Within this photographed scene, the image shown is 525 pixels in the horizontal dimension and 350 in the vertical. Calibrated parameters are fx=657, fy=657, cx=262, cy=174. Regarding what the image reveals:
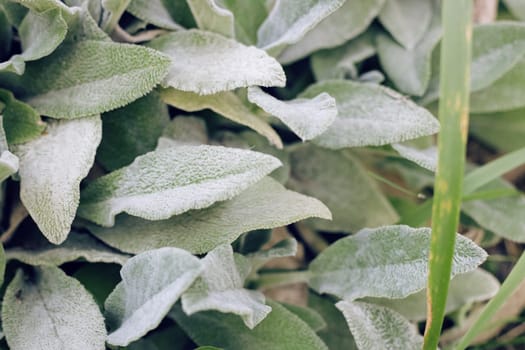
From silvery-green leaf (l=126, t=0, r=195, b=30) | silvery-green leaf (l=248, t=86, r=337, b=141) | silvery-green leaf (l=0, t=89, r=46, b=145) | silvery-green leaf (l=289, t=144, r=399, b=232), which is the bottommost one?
silvery-green leaf (l=289, t=144, r=399, b=232)

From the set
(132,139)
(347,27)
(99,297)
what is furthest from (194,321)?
(347,27)

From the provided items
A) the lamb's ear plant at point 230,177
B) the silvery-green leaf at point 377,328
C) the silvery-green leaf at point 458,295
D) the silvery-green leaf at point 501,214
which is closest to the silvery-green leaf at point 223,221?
the lamb's ear plant at point 230,177

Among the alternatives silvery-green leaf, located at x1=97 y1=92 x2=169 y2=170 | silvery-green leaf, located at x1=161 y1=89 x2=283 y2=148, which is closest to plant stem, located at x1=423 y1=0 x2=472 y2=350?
silvery-green leaf, located at x1=161 y1=89 x2=283 y2=148

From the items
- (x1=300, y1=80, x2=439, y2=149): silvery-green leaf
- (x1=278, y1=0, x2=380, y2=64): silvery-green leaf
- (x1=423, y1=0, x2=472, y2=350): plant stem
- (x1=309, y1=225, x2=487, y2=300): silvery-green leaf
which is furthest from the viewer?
(x1=278, y1=0, x2=380, y2=64): silvery-green leaf

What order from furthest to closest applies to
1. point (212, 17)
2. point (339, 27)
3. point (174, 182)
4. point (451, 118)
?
point (339, 27), point (212, 17), point (174, 182), point (451, 118)

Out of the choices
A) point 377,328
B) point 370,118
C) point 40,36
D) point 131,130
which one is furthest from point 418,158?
point 40,36

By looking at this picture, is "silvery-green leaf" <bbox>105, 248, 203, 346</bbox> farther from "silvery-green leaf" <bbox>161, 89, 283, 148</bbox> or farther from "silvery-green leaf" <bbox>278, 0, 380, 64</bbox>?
"silvery-green leaf" <bbox>278, 0, 380, 64</bbox>

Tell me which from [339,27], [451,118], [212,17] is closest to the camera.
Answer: [451,118]

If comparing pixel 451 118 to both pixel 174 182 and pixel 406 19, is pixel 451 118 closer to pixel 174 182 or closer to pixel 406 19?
pixel 174 182

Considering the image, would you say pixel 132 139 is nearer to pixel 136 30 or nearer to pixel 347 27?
pixel 136 30
